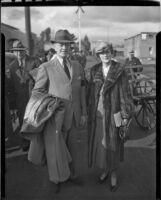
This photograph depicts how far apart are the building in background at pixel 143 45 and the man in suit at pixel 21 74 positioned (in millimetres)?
992

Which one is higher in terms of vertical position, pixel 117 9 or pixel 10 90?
pixel 117 9

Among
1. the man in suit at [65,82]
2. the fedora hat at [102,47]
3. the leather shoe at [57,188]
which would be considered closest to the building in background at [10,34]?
the man in suit at [65,82]

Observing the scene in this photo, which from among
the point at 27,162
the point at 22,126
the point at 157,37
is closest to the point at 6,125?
the point at 22,126

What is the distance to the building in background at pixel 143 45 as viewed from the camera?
4.29 m

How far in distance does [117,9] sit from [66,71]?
826mm

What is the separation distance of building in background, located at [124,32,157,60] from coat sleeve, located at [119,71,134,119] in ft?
0.92

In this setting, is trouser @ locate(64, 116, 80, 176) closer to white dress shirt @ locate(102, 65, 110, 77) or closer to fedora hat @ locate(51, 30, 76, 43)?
white dress shirt @ locate(102, 65, 110, 77)

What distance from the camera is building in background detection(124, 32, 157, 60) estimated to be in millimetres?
4285

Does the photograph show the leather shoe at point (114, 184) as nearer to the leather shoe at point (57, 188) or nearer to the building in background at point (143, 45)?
the leather shoe at point (57, 188)

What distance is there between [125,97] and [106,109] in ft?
0.78

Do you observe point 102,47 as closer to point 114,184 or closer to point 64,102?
point 64,102

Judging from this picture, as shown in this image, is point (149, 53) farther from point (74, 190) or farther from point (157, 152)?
point (74, 190)

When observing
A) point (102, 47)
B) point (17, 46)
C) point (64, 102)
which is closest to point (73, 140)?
point (64, 102)

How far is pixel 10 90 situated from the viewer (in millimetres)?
4395
